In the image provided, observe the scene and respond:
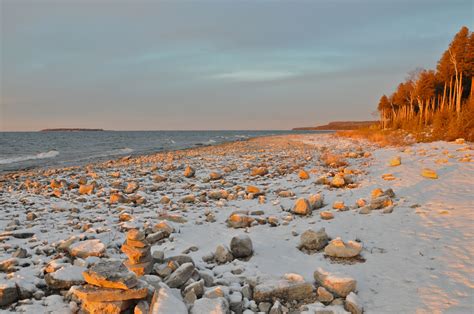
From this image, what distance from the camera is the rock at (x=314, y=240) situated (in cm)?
539

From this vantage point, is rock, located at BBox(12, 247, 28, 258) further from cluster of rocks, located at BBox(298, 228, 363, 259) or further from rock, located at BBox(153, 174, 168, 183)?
rock, located at BBox(153, 174, 168, 183)

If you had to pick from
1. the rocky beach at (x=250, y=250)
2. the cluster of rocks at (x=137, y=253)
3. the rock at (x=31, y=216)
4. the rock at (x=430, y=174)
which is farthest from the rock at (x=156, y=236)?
the rock at (x=430, y=174)

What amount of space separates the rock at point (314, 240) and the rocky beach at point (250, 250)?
0.06 feet

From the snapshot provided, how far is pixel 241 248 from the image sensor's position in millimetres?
5230

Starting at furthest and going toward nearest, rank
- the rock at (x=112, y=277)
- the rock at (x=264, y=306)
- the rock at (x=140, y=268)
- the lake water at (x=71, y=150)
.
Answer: the lake water at (x=71, y=150)
the rock at (x=140, y=268)
the rock at (x=264, y=306)
the rock at (x=112, y=277)

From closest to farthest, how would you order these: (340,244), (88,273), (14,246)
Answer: (88,273) < (340,244) < (14,246)

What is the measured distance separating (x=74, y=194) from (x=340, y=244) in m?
9.14

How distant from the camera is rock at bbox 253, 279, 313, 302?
3.95 metres

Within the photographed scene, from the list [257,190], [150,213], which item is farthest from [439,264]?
[150,213]

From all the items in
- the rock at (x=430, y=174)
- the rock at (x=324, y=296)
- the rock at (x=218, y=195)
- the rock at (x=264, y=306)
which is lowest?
the rock at (x=264, y=306)

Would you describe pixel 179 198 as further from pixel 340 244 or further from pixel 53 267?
pixel 340 244

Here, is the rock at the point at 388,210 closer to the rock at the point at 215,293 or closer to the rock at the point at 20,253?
the rock at the point at 215,293

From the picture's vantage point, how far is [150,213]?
8.06m

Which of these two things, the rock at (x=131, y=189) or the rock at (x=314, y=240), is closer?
the rock at (x=314, y=240)
